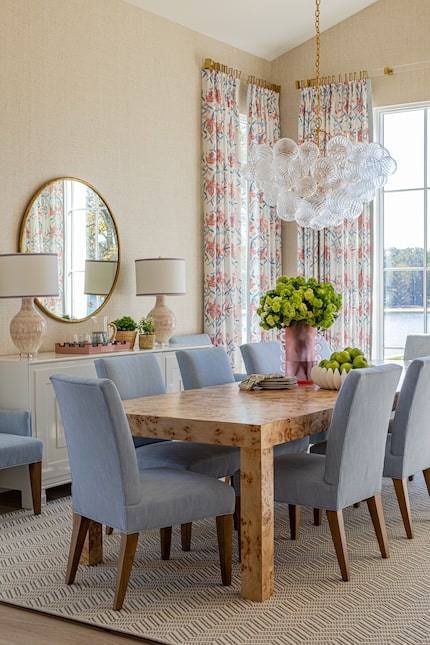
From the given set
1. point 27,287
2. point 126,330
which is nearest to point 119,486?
point 27,287

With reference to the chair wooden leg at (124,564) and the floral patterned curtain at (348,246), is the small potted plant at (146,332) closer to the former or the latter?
the floral patterned curtain at (348,246)

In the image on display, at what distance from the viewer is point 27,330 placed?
15.9 feet

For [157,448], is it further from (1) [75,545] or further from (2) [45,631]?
(2) [45,631]

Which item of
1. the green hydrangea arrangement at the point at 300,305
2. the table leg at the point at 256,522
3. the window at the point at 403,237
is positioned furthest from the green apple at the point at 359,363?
the window at the point at 403,237

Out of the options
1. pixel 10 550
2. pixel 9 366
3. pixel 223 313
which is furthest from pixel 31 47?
pixel 10 550

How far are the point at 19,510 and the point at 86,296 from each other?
5.53 ft

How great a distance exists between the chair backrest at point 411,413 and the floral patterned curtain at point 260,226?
3.59 meters

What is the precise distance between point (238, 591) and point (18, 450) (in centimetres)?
167

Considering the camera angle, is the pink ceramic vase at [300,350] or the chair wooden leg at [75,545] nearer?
the chair wooden leg at [75,545]

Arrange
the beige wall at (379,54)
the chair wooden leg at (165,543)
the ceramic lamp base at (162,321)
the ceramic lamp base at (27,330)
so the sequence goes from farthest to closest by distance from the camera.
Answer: the beige wall at (379,54) → the ceramic lamp base at (162,321) → the ceramic lamp base at (27,330) → the chair wooden leg at (165,543)

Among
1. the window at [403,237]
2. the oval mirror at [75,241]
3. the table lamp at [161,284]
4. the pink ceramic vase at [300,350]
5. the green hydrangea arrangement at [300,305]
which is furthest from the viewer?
the window at [403,237]

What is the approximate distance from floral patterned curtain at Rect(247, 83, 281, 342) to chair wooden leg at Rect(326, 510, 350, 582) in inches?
166

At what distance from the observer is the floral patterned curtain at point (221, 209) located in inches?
274

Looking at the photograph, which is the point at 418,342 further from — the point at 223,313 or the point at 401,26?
the point at 401,26
